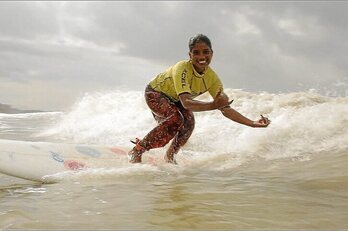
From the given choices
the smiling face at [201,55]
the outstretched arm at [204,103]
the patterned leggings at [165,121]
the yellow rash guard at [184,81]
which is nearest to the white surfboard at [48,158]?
the patterned leggings at [165,121]

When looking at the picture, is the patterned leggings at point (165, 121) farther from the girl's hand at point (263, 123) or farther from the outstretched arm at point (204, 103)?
the girl's hand at point (263, 123)

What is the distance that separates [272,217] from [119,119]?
11179 millimetres

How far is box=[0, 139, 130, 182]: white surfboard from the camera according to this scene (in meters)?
3.79

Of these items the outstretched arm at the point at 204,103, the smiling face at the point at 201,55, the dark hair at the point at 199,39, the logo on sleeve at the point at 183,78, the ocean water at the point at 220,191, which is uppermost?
the dark hair at the point at 199,39

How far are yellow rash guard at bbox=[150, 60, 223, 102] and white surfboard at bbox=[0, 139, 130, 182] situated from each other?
95 centimetres

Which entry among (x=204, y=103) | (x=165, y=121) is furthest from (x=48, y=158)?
(x=204, y=103)

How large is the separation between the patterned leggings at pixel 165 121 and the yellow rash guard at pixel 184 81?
88mm

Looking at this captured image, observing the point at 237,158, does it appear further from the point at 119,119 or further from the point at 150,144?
the point at 119,119

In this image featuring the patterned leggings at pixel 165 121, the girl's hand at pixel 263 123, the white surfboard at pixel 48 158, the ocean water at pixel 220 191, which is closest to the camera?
the ocean water at pixel 220 191

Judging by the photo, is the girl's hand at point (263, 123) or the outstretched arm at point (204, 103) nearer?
the outstretched arm at point (204, 103)

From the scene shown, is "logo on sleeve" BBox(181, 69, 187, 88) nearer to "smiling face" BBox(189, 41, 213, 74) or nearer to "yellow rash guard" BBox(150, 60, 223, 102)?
"yellow rash guard" BBox(150, 60, 223, 102)

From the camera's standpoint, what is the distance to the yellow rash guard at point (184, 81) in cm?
400

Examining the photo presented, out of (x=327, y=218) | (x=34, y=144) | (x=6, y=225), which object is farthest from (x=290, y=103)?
(x=6, y=225)

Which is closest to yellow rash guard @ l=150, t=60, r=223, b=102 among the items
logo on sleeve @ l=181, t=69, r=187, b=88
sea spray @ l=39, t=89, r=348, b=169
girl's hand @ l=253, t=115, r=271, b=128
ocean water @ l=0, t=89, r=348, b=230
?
logo on sleeve @ l=181, t=69, r=187, b=88
